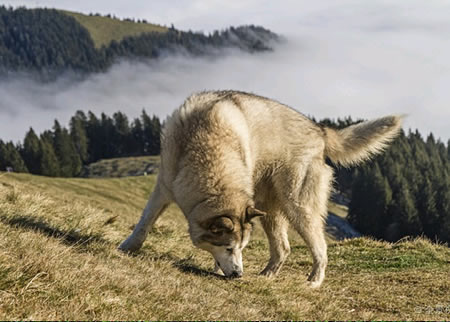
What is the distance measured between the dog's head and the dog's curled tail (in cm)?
283

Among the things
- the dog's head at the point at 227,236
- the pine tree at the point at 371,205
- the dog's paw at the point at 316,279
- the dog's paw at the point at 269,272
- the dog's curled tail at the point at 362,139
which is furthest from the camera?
the pine tree at the point at 371,205

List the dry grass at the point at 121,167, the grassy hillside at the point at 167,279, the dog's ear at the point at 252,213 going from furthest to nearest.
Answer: the dry grass at the point at 121,167, the dog's ear at the point at 252,213, the grassy hillside at the point at 167,279

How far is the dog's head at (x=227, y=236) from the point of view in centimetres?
743

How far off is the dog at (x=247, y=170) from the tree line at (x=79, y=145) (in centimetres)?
10875

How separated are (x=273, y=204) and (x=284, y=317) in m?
3.40

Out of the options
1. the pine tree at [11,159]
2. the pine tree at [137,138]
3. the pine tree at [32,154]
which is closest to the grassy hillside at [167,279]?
the pine tree at [11,159]

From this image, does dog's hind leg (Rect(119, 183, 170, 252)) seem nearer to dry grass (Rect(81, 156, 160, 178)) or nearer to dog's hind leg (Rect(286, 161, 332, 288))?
dog's hind leg (Rect(286, 161, 332, 288))

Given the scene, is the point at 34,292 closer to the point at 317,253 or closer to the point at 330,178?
A: the point at 317,253

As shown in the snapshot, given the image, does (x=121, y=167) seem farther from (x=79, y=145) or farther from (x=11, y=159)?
(x=11, y=159)

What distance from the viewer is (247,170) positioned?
26.8 ft

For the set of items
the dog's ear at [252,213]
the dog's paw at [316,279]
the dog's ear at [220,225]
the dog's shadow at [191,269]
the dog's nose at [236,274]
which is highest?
the dog's ear at [252,213]

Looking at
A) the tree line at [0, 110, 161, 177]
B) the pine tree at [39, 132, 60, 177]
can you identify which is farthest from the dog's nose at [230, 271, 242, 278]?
the tree line at [0, 110, 161, 177]

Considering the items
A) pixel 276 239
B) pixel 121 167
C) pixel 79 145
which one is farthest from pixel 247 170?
pixel 79 145

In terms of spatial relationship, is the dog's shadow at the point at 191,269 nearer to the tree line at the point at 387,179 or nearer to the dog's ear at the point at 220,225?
the dog's ear at the point at 220,225
